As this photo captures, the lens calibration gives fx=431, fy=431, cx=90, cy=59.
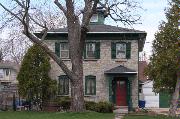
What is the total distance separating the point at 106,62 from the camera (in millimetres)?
35094

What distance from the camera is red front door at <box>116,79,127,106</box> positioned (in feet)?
116

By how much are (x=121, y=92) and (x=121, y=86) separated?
0.50m

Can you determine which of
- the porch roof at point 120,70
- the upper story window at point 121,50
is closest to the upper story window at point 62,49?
the porch roof at point 120,70

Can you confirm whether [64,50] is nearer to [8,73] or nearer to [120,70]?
[120,70]

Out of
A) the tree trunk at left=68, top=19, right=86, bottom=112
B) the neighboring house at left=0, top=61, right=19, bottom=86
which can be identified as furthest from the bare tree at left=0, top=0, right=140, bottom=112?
the neighboring house at left=0, top=61, right=19, bottom=86

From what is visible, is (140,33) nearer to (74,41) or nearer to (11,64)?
(74,41)

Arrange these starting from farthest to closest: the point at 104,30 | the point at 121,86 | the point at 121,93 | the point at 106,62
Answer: the point at 121,86
the point at 121,93
the point at 104,30
the point at 106,62

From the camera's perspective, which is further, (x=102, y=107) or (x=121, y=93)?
(x=121, y=93)

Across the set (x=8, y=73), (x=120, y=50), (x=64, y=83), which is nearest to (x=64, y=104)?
(x=64, y=83)

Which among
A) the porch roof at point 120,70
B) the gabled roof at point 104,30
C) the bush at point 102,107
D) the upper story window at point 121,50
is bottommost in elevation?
the bush at point 102,107

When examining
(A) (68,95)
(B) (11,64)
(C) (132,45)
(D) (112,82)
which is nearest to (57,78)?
(A) (68,95)

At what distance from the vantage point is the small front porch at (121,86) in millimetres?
34391

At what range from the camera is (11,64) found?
281ft

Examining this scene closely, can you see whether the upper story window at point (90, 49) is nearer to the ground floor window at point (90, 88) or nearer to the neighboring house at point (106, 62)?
the neighboring house at point (106, 62)
